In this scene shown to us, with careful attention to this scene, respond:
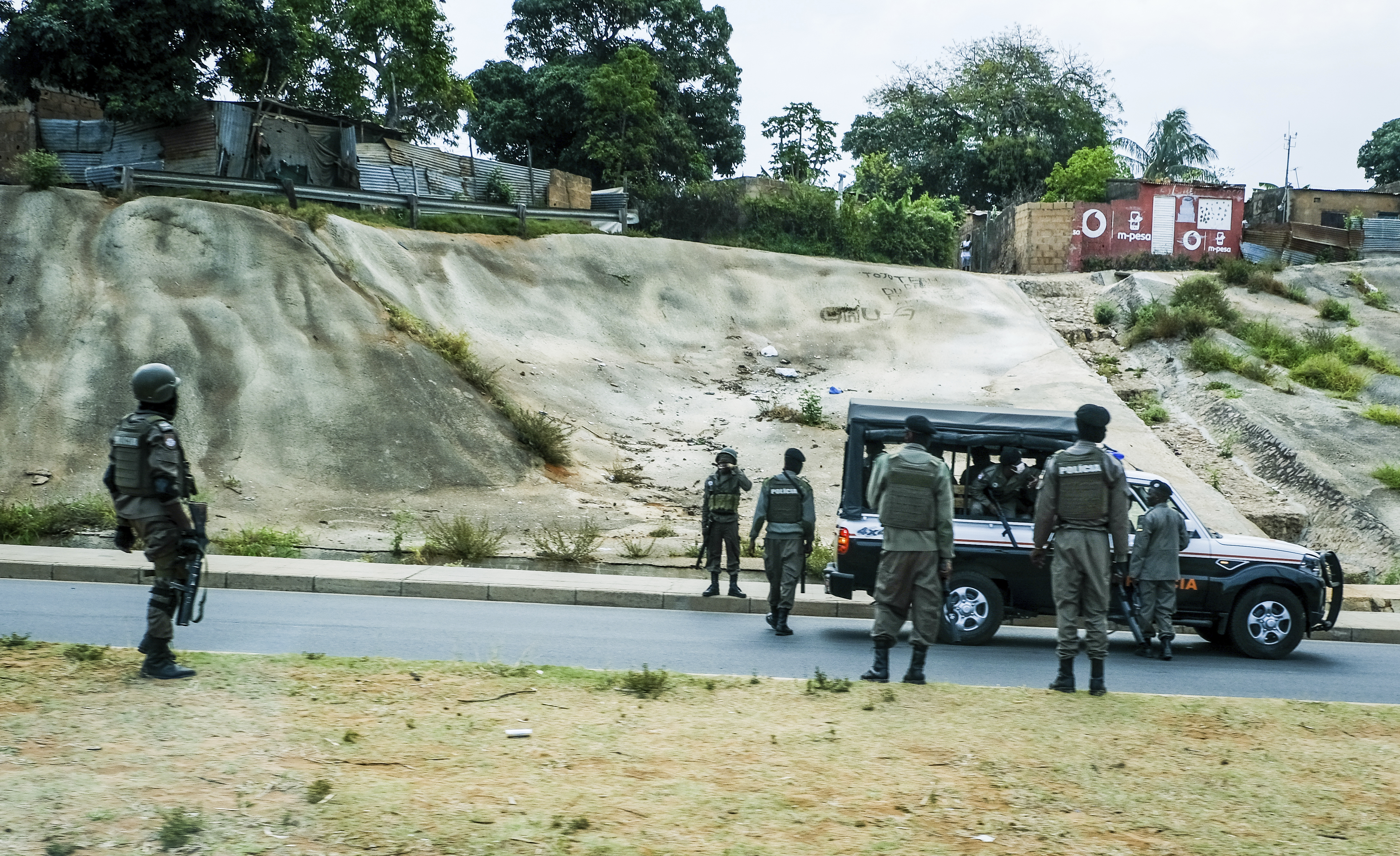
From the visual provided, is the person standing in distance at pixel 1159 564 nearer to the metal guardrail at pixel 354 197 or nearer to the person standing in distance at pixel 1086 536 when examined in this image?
the person standing in distance at pixel 1086 536

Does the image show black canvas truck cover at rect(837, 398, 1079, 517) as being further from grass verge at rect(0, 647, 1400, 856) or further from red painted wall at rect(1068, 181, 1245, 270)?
red painted wall at rect(1068, 181, 1245, 270)

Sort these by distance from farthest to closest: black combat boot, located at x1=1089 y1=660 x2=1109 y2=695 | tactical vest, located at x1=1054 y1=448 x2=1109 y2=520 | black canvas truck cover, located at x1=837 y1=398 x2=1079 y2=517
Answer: black canvas truck cover, located at x1=837 y1=398 x2=1079 y2=517 < tactical vest, located at x1=1054 y1=448 x2=1109 y2=520 < black combat boot, located at x1=1089 y1=660 x2=1109 y2=695

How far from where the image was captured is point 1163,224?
4162cm

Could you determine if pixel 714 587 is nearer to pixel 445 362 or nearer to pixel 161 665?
pixel 161 665

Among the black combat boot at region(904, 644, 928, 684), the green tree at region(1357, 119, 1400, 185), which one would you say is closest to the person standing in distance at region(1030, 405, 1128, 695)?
the black combat boot at region(904, 644, 928, 684)

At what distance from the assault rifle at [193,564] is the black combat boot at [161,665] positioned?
0.80ft

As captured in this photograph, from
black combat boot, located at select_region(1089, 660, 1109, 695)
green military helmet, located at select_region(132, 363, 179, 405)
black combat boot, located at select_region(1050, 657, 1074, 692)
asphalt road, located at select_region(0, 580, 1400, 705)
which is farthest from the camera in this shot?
asphalt road, located at select_region(0, 580, 1400, 705)

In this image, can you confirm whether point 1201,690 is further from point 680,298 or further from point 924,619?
point 680,298

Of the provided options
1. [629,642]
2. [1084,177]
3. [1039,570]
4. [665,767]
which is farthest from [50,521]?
[1084,177]

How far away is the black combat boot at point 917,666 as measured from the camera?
7582 mm

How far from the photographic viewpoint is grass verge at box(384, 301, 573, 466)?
21062 millimetres

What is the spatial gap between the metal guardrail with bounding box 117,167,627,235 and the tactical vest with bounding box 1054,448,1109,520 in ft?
76.6

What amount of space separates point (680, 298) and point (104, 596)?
22.4 m

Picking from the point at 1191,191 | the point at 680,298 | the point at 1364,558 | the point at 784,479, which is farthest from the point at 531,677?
the point at 1191,191
